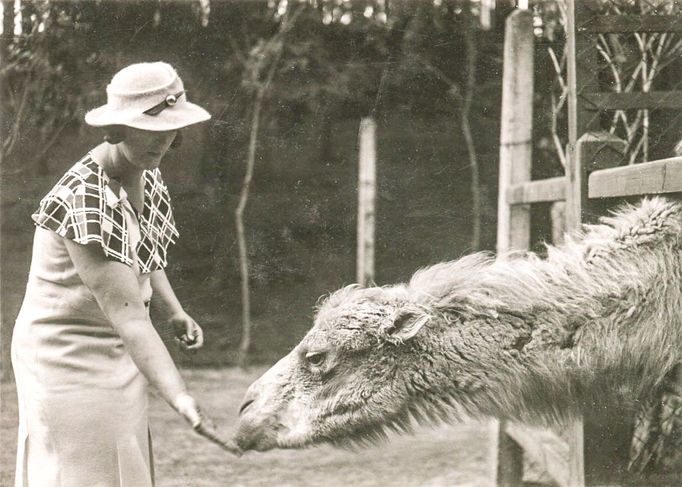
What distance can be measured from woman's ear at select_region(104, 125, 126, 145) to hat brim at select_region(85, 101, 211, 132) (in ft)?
0.14

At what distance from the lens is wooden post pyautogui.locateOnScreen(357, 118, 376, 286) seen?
17.5ft

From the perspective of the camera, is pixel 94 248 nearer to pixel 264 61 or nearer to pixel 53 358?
pixel 53 358

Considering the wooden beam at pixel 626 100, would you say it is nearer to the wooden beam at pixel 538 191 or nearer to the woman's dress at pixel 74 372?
the wooden beam at pixel 538 191

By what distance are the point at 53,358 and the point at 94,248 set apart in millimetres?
466

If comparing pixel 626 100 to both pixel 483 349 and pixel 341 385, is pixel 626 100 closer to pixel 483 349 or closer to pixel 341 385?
pixel 483 349

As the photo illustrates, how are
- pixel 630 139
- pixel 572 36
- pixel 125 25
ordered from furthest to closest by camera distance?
pixel 125 25, pixel 630 139, pixel 572 36

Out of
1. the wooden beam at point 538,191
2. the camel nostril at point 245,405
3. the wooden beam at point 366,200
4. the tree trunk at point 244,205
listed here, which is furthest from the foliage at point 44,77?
the wooden beam at point 538,191

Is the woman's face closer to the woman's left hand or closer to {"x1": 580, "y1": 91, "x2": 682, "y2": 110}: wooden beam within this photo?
the woman's left hand

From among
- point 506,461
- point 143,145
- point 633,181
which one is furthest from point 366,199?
point 143,145

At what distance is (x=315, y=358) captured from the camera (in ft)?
10.6

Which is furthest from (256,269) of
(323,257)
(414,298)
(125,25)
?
(414,298)

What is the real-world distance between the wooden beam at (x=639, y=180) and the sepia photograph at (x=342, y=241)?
0.05 feet

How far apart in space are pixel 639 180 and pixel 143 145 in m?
2.01

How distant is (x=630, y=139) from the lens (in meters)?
Result: 4.42
